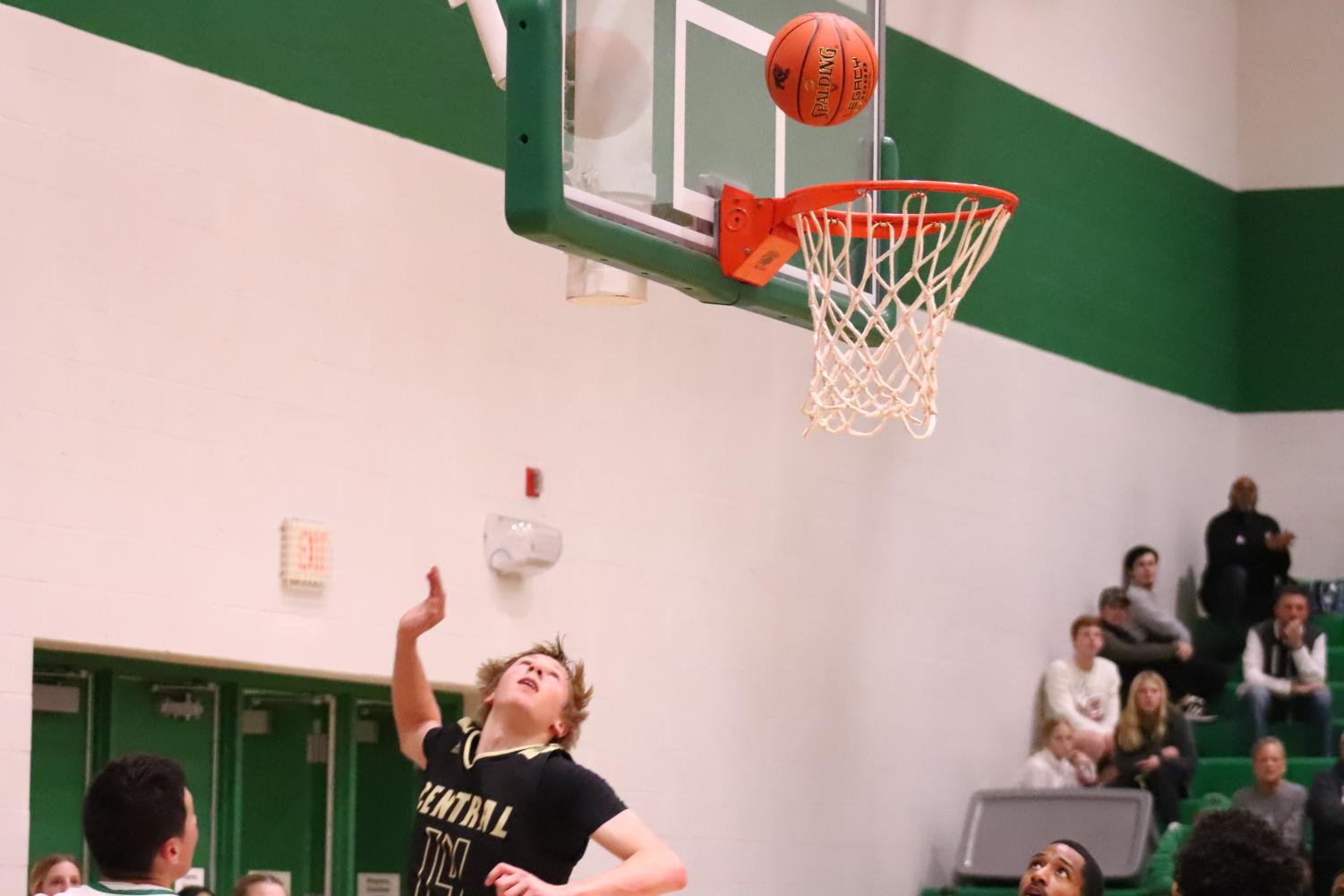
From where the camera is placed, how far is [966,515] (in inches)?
502

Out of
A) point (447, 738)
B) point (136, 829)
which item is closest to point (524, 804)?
point (447, 738)

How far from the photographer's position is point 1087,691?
13.0 metres

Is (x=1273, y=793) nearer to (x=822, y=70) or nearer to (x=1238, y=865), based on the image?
(x=822, y=70)

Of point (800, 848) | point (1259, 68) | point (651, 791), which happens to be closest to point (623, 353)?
point (651, 791)

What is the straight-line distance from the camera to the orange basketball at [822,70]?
22.9 ft

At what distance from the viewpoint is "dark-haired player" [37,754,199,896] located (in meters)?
4.09

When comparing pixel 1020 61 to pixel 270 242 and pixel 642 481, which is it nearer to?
pixel 642 481

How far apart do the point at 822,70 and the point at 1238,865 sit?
11.9 feet

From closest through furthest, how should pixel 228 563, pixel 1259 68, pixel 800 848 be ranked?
pixel 228 563 < pixel 800 848 < pixel 1259 68

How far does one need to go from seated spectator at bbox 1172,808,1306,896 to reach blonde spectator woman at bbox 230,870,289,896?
380 cm

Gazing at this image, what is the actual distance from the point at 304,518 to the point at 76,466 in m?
1.15

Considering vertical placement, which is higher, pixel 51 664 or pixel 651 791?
pixel 51 664

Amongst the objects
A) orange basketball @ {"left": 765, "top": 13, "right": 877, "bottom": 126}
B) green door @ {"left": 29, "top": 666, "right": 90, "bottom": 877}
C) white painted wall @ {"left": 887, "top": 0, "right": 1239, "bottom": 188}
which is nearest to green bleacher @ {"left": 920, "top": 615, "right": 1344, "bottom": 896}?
white painted wall @ {"left": 887, "top": 0, "right": 1239, "bottom": 188}

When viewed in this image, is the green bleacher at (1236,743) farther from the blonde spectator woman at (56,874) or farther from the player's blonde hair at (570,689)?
the player's blonde hair at (570,689)
